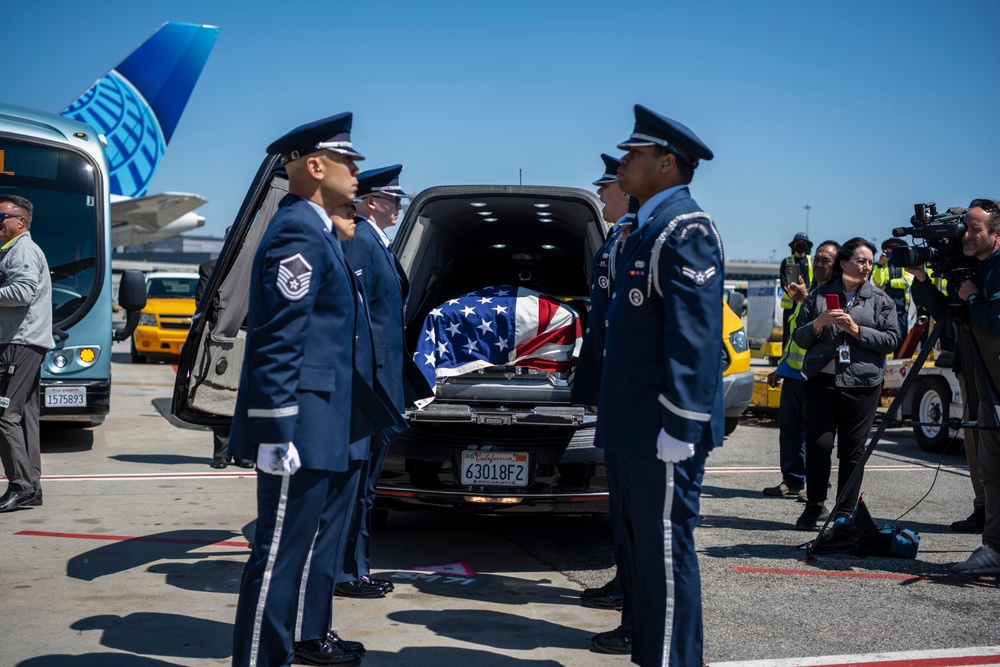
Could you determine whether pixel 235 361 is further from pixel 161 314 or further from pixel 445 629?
pixel 161 314

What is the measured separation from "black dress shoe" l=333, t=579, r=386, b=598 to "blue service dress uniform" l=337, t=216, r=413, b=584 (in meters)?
0.03

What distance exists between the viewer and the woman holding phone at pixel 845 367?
648 centimetres

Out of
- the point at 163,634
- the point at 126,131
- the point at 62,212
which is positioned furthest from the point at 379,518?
the point at 126,131

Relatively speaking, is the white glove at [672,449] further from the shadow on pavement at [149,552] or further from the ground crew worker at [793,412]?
the ground crew worker at [793,412]

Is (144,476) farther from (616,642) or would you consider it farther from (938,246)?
(938,246)

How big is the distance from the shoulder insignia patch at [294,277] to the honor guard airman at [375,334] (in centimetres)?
93

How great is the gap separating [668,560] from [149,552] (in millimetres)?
3477

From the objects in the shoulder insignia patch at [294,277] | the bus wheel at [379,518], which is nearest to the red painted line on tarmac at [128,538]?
the bus wheel at [379,518]

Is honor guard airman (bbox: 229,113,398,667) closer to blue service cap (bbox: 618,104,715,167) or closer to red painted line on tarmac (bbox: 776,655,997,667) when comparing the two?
blue service cap (bbox: 618,104,715,167)

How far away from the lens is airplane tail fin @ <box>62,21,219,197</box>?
3200 centimetres

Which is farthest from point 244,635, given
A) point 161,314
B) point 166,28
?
point 166,28

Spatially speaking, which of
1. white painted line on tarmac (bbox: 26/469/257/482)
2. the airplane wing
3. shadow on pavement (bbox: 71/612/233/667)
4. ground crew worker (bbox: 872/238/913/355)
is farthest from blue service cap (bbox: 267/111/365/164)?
the airplane wing

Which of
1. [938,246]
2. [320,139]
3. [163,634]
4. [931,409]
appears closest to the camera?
[320,139]

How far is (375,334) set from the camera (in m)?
4.71
